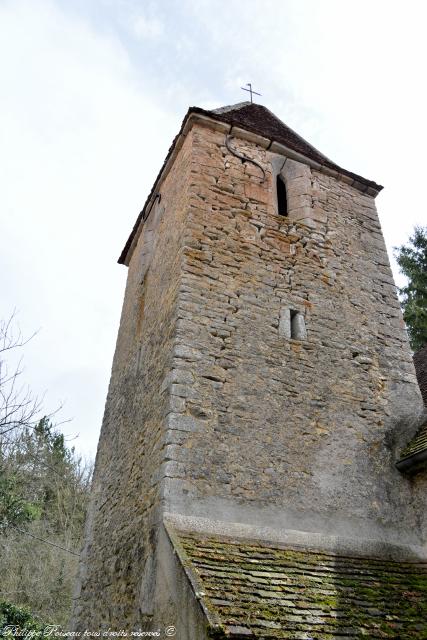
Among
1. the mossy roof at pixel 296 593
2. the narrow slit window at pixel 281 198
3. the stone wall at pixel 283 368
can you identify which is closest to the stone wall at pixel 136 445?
the stone wall at pixel 283 368

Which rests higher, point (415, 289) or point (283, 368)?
point (415, 289)

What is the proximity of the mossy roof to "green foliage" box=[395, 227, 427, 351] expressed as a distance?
994 centimetres

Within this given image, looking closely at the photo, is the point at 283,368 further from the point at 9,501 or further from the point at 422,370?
the point at 9,501

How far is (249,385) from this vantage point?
5352mm

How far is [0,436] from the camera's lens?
7562mm

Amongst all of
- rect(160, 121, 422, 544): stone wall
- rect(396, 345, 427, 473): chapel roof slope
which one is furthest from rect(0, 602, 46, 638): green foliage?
rect(396, 345, 427, 473): chapel roof slope

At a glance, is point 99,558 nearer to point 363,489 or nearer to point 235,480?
point 235,480

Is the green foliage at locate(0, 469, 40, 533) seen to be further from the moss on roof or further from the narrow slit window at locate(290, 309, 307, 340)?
the moss on roof

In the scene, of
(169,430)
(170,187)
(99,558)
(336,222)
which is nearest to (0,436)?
(99,558)

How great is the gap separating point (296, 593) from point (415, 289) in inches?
499

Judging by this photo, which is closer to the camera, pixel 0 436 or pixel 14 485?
pixel 0 436

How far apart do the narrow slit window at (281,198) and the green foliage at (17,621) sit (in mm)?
9139

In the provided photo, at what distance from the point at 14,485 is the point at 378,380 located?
6.67 meters

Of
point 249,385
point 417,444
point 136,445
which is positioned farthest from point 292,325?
point 136,445
